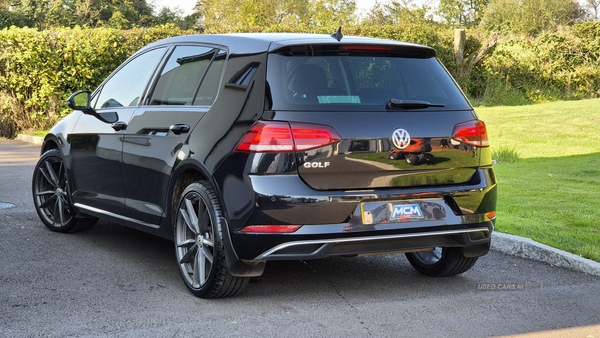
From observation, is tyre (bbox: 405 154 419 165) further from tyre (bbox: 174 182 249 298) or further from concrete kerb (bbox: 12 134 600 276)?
concrete kerb (bbox: 12 134 600 276)

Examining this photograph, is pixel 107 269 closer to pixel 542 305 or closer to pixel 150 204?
pixel 150 204

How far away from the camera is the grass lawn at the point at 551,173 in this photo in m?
7.25

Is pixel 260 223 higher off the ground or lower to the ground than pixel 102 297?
higher

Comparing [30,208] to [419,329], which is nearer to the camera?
[419,329]

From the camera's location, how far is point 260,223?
4715mm

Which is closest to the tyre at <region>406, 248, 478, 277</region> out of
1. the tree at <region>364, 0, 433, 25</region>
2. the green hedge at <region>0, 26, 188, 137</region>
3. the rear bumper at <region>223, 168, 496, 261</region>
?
the rear bumper at <region>223, 168, 496, 261</region>

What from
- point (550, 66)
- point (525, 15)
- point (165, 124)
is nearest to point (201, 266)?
point (165, 124)

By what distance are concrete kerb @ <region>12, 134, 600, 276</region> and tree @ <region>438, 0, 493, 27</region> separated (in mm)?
40992

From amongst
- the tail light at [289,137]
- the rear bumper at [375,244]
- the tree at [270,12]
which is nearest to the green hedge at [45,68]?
the tail light at [289,137]

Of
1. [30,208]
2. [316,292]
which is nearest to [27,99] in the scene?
[30,208]

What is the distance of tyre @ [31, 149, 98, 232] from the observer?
23.7 feet

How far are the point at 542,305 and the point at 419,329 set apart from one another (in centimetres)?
104

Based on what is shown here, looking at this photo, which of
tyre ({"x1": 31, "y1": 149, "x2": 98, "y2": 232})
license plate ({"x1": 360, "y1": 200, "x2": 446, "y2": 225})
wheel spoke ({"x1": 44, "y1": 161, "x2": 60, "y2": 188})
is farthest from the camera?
wheel spoke ({"x1": 44, "y1": 161, "x2": 60, "y2": 188})

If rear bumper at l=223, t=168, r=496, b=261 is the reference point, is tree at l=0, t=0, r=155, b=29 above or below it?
below
